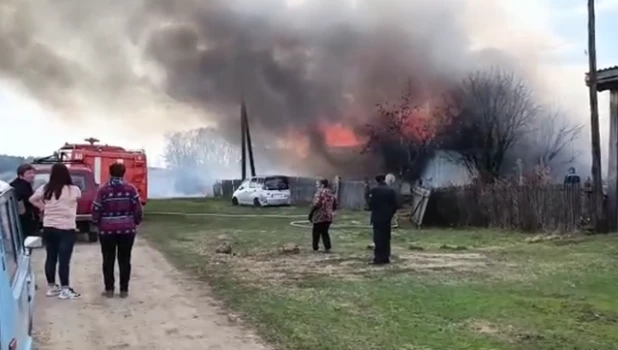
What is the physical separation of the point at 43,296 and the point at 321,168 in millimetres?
30882

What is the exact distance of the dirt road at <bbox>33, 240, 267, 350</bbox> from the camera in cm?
688

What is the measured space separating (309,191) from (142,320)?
30.6 meters

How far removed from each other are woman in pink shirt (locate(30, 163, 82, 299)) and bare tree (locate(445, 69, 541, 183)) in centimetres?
2513

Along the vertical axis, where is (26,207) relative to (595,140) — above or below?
below

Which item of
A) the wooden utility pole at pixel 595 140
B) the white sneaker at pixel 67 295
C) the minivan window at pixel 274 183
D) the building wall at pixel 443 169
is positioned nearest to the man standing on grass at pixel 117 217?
the white sneaker at pixel 67 295

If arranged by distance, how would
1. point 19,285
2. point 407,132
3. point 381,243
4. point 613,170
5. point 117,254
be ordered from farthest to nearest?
point 407,132, point 613,170, point 381,243, point 117,254, point 19,285

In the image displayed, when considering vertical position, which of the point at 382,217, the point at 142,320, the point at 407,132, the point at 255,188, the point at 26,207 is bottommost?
the point at 142,320

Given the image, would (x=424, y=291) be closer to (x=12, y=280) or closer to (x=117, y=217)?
(x=117, y=217)

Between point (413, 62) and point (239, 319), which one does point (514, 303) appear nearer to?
point (239, 319)

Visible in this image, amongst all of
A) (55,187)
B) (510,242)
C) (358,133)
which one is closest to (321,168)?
(358,133)

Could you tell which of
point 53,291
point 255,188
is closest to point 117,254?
point 53,291

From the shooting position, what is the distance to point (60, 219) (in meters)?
9.22

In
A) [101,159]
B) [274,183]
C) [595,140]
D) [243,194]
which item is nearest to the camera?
[595,140]

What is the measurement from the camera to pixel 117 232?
29.9 feet
